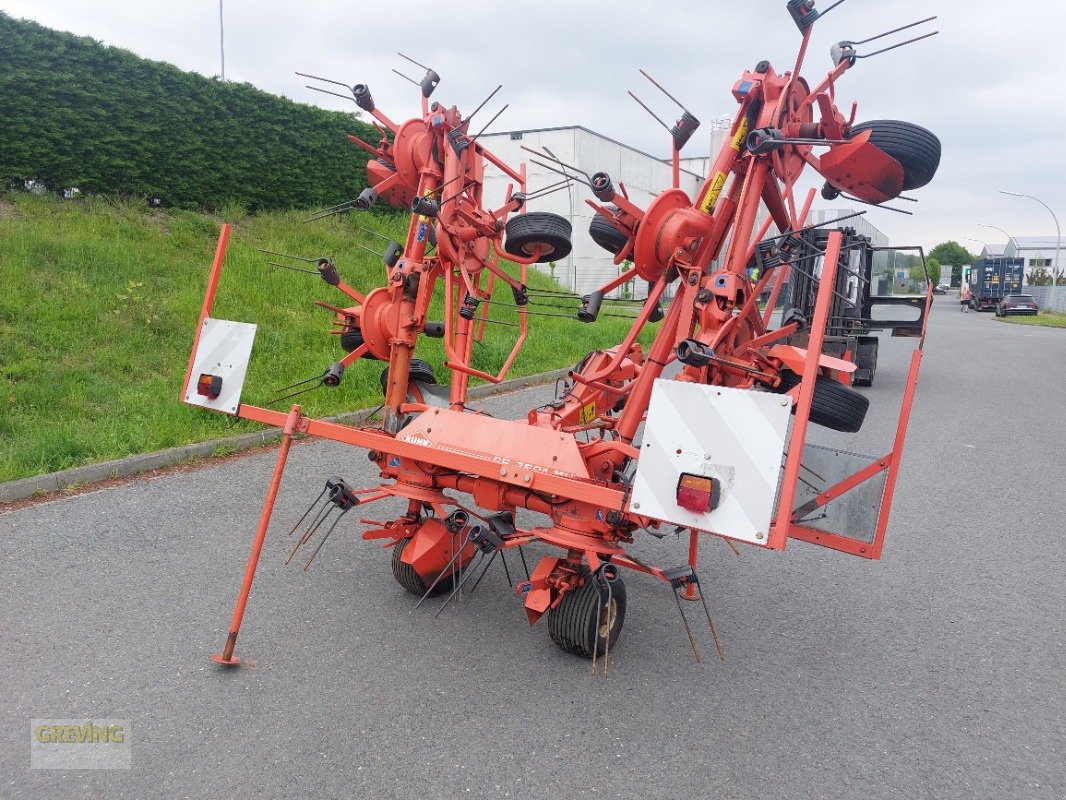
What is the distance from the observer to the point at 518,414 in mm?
9531

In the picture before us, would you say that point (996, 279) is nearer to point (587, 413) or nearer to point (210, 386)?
point (587, 413)

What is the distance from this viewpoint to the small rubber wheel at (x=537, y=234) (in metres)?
4.73

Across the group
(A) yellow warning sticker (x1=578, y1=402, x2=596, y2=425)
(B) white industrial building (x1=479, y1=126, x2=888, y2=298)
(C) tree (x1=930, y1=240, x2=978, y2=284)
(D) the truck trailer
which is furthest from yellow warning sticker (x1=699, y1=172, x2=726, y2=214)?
(C) tree (x1=930, y1=240, x2=978, y2=284)

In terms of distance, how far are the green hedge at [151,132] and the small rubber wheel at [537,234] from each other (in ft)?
30.8

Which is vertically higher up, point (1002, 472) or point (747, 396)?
point (747, 396)

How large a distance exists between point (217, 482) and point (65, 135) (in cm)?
774

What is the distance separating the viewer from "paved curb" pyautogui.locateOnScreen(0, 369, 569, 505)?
578 centimetres

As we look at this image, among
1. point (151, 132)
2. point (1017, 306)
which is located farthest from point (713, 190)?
point (1017, 306)

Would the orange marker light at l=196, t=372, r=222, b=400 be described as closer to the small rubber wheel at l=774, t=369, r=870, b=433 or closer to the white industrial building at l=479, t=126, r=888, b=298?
the small rubber wheel at l=774, t=369, r=870, b=433

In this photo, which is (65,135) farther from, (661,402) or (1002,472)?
(1002,472)

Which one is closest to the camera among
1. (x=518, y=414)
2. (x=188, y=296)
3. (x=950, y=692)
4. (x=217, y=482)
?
(x=950, y=692)

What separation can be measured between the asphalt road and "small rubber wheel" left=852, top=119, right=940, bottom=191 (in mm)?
2393

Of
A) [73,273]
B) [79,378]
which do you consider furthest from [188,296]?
[79,378]

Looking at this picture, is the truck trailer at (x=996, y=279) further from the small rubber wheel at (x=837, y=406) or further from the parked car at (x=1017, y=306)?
the small rubber wheel at (x=837, y=406)
